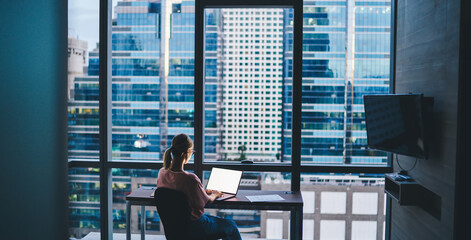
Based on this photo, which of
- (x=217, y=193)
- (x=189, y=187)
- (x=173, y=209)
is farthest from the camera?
(x=217, y=193)

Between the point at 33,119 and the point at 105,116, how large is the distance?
720 millimetres

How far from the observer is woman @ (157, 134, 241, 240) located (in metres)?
2.81

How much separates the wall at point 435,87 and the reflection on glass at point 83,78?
3.12 metres

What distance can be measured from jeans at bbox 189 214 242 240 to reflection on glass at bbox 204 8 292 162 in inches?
36.4

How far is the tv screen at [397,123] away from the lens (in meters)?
2.66

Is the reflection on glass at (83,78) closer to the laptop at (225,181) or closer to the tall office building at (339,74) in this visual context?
the laptop at (225,181)

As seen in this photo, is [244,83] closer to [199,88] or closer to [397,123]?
[199,88]

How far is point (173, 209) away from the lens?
8.28 feet

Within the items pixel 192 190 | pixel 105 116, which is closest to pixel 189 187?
pixel 192 190

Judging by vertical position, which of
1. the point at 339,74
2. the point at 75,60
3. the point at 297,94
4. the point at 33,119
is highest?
the point at 75,60

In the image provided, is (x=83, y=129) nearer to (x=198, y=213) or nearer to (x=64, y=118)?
(x=64, y=118)

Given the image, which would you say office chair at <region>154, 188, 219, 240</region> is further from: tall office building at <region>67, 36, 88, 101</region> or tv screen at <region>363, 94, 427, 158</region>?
tall office building at <region>67, 36, 88, 101</region>

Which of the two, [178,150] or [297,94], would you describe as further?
[297,94]

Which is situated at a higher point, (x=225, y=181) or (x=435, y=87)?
(x=435, y=87)
